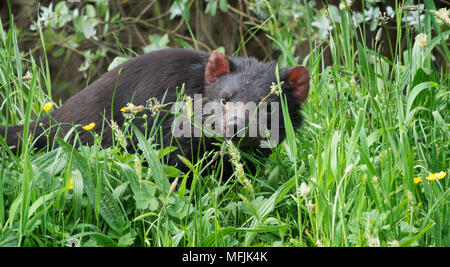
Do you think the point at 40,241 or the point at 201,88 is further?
the point at 201,88

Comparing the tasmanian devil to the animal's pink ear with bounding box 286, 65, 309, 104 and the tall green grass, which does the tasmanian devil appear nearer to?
the animal's pink ear with bounding box 286, 65, 309, 104

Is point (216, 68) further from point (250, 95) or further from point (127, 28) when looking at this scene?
point (127, 28)

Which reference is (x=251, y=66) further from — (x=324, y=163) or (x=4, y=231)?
(x=4, y=231)

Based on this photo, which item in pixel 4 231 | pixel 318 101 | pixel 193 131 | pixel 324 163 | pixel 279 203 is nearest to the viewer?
pixel 4 231

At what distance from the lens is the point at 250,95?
145 inches

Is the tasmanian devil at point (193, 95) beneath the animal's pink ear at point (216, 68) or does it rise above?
beneath

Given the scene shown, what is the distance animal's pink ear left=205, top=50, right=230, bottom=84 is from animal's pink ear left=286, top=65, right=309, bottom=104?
1.36 ft

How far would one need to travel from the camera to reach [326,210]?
8.02 feet

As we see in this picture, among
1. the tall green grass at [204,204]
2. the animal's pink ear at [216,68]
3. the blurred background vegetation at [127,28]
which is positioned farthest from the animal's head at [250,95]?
the blurred background vegetation at [127,28]

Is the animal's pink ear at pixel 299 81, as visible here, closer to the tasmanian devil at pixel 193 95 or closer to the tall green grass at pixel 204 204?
the tasmanian devil at pixel 193 95

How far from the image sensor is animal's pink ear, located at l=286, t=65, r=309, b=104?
149 inches

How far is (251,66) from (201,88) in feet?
1.20

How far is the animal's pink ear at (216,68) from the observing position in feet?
12.3
